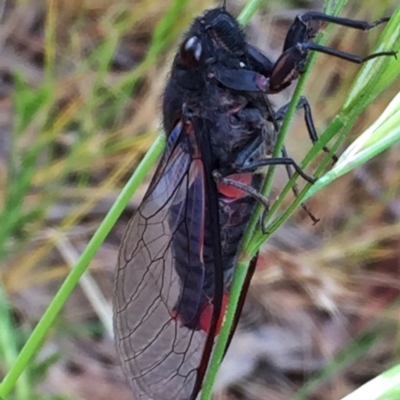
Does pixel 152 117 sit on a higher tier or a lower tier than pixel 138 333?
higher

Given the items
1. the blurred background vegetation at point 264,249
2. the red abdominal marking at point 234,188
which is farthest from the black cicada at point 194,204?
the blurred background vegetation at point 264,249

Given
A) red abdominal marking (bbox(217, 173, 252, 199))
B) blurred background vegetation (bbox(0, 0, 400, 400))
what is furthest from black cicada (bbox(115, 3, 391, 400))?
blurred background vegetation (bbox(0, 0, 400, 400))

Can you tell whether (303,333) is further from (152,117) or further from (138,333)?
(138,333)

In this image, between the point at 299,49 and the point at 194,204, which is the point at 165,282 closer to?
the point at 194,204

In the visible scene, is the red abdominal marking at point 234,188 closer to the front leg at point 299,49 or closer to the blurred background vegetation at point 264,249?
the front leg at point 299,49

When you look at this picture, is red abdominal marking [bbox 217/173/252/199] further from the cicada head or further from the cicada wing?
the cicada head

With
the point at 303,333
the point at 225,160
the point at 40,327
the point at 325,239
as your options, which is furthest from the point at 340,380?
the point at 40,327
